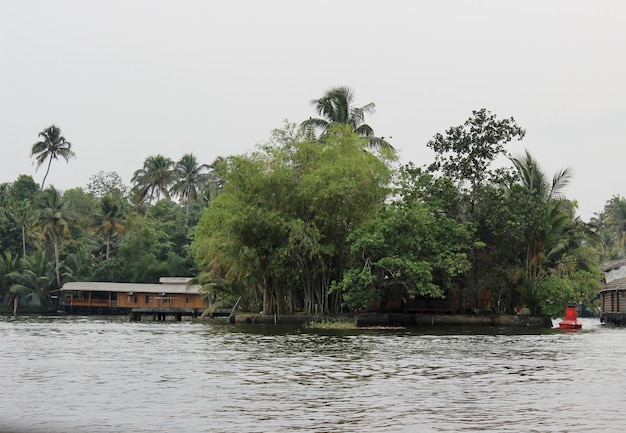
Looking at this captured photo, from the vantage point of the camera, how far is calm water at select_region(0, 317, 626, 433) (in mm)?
12062

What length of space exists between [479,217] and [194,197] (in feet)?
188

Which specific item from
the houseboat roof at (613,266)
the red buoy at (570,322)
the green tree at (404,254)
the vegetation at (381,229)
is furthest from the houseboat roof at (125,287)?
the houseboat roof at (613,266)

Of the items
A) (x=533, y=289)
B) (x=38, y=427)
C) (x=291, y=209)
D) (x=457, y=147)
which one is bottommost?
(x=38, y=427)

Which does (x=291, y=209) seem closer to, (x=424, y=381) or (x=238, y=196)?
(x=238, y=196)

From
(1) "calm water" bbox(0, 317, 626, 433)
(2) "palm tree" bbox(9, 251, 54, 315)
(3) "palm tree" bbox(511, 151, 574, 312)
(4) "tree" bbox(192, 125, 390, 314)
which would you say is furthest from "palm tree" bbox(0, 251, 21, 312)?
(1) "calm water" bbox(0, 317, 626, 433)

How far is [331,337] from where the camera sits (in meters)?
33.9

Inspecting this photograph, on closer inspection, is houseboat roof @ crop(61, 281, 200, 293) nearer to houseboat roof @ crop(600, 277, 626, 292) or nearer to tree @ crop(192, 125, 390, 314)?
tree @ crop(192, 125, 390, 314)

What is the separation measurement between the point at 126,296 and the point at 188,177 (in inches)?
1056

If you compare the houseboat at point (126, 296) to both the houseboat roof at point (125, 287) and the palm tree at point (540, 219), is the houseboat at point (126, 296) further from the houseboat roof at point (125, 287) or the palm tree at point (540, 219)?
the palm tree at point (540, 219)

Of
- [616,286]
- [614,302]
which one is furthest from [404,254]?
[614,302]

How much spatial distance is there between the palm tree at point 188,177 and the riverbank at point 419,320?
51658 mm

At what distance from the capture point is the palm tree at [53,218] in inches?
3073

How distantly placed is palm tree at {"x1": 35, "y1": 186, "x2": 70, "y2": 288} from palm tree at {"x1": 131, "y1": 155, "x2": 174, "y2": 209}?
17727 mm

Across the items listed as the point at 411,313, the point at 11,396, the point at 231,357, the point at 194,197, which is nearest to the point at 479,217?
the point at 411,313
